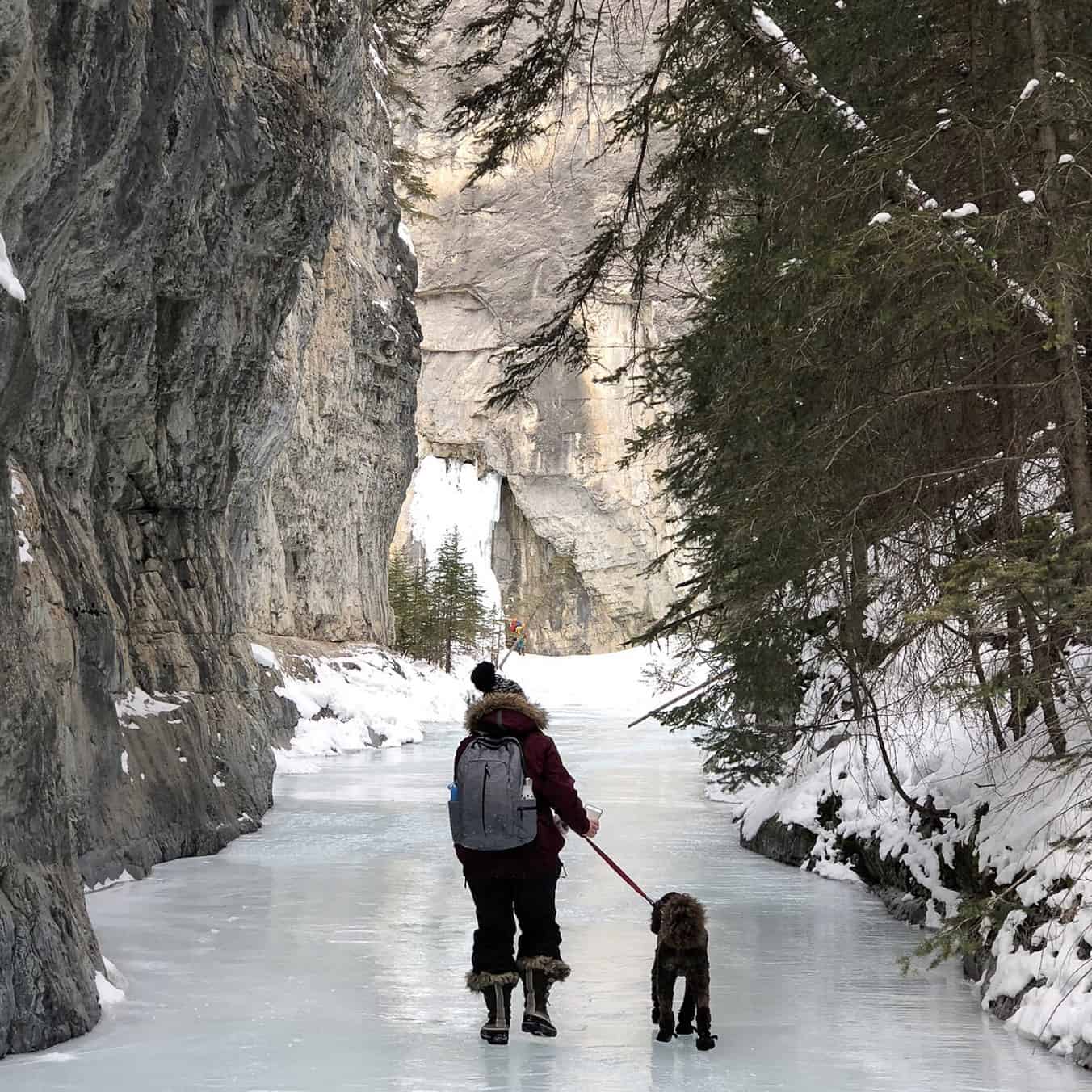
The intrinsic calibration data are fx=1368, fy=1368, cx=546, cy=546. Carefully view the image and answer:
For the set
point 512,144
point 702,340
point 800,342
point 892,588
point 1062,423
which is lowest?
point 892,588

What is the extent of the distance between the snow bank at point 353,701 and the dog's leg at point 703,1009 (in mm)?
16583

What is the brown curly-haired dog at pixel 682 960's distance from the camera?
237 inches

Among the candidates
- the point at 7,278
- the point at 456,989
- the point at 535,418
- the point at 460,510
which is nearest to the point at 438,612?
the point at 460,510

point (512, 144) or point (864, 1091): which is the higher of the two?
point (512, 144)

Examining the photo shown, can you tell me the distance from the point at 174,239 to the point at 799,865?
7.92 metres

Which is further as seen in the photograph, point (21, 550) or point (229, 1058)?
point (21, 550)

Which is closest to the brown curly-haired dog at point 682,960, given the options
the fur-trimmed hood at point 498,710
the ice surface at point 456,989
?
the ice surface at point 456,989

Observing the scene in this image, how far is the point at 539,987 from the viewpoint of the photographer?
20.6 feet

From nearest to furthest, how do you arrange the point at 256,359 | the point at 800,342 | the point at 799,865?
the point at 800,342 < the point at 799,865 < the point at 256,359

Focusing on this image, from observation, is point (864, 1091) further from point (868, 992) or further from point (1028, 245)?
point (1028, 245)

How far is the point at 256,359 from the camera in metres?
15.5

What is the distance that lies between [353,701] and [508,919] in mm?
24372

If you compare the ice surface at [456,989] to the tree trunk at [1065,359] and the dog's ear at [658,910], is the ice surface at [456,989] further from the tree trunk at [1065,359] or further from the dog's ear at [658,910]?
the tree trunk at [1065,359]

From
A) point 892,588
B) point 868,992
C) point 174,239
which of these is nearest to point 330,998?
point 868,992
